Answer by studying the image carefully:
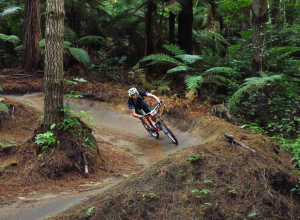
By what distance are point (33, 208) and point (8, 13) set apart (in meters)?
12.5

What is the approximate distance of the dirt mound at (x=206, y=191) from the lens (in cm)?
437

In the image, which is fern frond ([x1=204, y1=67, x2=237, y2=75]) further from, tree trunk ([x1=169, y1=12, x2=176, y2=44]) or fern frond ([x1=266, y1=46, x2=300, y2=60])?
tree trunk ([x1=169, y1=12, x2=176, y2=44])

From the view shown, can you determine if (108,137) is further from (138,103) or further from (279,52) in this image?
(279,52)

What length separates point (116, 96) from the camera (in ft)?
45.5

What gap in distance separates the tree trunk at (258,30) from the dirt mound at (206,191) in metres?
5.37

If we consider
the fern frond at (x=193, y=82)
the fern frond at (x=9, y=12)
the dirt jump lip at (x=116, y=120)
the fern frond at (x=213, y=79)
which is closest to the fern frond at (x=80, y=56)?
the dirt jump lip at (x=116, y=120)

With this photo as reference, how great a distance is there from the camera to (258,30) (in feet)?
34.6

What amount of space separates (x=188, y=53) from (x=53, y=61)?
8.55m

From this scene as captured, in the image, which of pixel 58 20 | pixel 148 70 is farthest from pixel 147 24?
pixel 58 20

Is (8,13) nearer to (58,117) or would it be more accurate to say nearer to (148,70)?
(148,70)

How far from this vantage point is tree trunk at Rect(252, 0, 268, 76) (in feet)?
33.8

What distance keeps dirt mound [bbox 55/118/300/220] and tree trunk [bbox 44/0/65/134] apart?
3142 mm

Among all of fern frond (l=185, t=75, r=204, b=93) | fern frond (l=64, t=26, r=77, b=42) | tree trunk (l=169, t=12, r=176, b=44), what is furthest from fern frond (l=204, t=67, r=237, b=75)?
fern frond (l=64, t=26, r=77, b=42)

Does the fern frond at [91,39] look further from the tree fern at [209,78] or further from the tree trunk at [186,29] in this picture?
the tree fern at [209,78]
